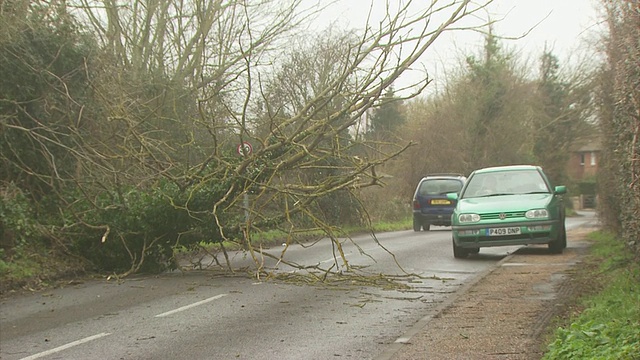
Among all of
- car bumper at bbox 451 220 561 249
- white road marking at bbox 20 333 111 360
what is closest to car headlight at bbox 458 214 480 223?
car bumper at bbox 451 220 561 249

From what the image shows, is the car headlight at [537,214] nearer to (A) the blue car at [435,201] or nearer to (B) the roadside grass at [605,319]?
(B) the roadside grass at [605,319]

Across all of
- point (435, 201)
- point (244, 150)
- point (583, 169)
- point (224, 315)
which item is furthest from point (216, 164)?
point (583, 169)

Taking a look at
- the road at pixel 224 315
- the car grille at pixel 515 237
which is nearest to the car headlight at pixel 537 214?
the car grille at pixel 515 237

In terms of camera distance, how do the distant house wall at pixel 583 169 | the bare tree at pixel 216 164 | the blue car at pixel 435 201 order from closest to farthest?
the bare tree at pixel 216 164 → the blue car at pixel 435 201 → the distant house wall at pixel 583 169

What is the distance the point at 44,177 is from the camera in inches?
616

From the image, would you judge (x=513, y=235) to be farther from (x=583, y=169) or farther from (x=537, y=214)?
(x=583, y=169)

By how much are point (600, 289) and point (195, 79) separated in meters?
15.4

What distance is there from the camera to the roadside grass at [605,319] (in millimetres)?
5918

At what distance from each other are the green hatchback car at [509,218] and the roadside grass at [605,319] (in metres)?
2.40

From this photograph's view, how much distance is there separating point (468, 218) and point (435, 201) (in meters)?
13.8

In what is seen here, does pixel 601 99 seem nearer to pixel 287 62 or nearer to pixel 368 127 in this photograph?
pixel 287 62

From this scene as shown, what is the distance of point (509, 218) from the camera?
609 inches

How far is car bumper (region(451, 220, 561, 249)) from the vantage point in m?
15.4

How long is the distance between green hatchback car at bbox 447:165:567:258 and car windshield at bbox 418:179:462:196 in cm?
1247
